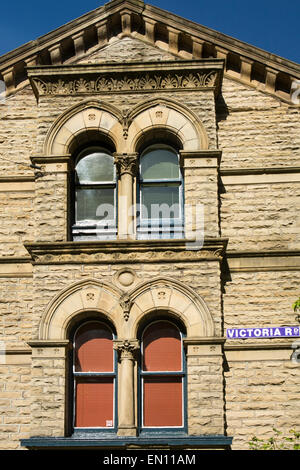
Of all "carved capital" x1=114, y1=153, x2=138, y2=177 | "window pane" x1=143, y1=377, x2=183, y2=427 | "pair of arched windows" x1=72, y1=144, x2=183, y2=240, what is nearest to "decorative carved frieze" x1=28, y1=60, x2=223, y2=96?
"pair of arched windows" x1=72, y1=144, x2=183, y2=240

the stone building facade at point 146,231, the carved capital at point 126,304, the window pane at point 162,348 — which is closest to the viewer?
the stone building facade at point 146,231

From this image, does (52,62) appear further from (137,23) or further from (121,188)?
(121,188)

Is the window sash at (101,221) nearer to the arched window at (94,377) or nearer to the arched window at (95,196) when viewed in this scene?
the arched window at (95,196)

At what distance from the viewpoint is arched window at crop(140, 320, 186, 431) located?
13.4 metres

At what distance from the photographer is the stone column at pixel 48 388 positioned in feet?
42.7

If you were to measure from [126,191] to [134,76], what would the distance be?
89.7 inches

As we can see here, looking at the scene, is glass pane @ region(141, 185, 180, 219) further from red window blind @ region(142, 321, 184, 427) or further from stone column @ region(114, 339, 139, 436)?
stone column @ region(114, 339, 139, 436)

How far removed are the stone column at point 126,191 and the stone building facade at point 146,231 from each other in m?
0.03

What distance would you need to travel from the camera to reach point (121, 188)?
14.4 metres

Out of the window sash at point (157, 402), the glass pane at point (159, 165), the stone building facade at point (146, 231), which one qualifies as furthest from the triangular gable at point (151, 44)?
the window sash at point (157, 402)

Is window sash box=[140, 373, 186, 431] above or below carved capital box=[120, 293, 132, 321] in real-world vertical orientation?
below

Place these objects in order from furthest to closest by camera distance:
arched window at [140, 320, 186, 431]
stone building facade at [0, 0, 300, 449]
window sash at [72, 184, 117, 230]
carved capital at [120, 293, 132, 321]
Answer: window sash at [72, 184, 117, 230] → carved capital at [120, 293, 132, 321] → arched window at [140, 320, 186, 431] → stone building facade at [0, 0, 300, 449]

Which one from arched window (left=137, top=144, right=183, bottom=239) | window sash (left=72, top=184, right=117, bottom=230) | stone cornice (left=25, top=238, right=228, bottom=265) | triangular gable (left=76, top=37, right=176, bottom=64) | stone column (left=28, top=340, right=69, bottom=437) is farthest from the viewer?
triangular gable (left=76, top=37, right=176, bottom=64)

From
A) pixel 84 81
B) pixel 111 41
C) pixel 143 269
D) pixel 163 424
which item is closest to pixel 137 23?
pixel 111 41
